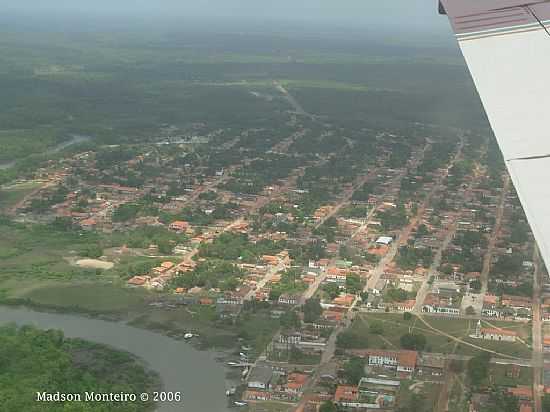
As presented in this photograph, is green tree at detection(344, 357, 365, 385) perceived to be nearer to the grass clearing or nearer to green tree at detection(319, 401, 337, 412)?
green tree at detection(319, 401, 337, 412)

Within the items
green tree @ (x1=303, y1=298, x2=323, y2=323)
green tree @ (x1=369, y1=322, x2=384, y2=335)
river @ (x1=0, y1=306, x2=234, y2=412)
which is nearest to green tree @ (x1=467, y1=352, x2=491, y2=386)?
green tree @ (x1=369, y1=322, x2=384, y2=335)

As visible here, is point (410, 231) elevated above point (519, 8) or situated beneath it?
situated beneath

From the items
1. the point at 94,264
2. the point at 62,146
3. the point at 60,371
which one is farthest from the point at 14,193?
the point at 60,371

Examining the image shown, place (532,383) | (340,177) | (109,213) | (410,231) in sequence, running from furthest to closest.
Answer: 1. (340,177)
2. (109,213)
3. (410,231)
4. (532,383)

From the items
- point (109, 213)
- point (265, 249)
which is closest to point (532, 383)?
point (265, 249)

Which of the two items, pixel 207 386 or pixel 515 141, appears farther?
pixel 207 386

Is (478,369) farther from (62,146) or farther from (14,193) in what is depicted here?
(62,146)

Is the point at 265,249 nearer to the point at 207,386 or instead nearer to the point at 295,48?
the point at 207,386
